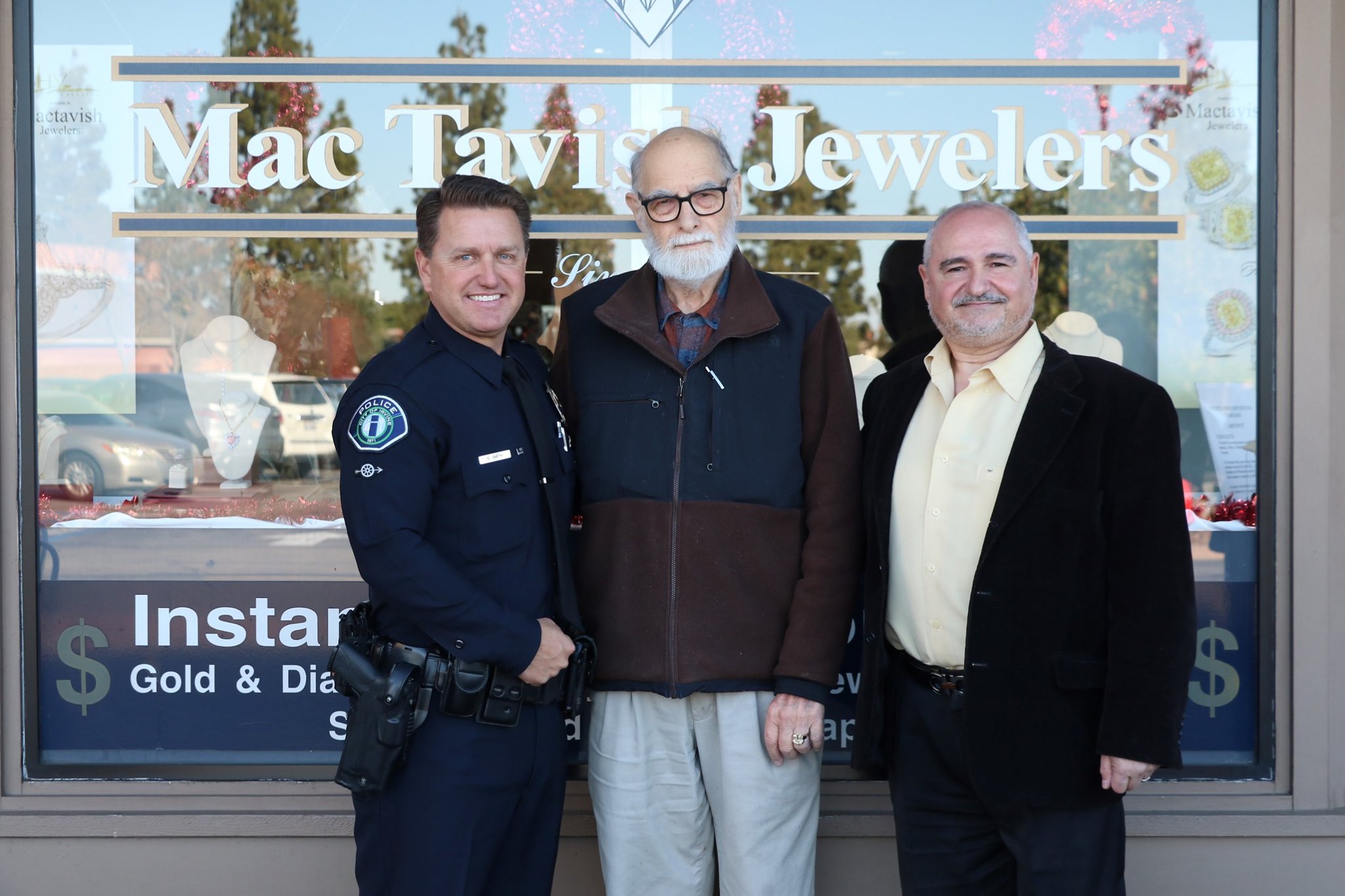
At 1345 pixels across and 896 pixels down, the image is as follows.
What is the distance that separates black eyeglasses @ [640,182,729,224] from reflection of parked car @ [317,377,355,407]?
1.30 m

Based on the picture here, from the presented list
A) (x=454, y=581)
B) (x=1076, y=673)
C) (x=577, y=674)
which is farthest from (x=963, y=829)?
(x=454, y=581)

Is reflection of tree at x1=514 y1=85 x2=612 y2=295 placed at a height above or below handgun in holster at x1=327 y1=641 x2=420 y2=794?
above

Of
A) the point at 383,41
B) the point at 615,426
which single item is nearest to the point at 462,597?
the point at 615,426

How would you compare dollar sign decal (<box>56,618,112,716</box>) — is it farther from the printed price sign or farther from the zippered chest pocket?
the zippered chest pocket

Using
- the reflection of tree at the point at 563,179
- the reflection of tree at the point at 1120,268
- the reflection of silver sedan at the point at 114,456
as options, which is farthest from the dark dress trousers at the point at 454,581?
the reflection of tree at the point at 1120,268

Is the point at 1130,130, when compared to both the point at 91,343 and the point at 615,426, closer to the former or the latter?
the point at 615,426

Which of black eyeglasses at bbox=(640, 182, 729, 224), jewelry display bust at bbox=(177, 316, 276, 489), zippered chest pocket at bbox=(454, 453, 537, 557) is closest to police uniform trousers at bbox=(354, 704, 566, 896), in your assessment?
zippered chest pocket at bbox=(454, 453, 537, 557)

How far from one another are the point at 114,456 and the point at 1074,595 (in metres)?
2.66

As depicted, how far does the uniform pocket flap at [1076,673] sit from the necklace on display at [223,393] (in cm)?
236

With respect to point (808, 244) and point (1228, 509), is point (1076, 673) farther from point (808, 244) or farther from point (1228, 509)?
point (808, 244)

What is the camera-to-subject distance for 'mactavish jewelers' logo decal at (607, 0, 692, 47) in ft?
11.2

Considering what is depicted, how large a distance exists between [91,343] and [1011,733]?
8.94ft

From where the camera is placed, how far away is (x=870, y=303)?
3.41 metres

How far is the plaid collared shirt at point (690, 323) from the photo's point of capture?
8.73 feet
